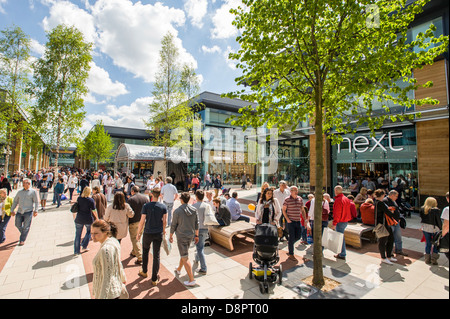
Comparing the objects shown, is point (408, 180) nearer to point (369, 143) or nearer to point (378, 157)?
point (378, 157)

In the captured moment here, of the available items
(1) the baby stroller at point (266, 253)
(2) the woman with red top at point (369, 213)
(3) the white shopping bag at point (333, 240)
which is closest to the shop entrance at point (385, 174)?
(2) the woman with red top at point (369, 213)

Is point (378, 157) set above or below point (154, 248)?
above

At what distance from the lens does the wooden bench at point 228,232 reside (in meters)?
6.27

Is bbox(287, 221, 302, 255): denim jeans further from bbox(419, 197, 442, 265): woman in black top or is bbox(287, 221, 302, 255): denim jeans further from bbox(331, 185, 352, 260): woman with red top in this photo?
bbox(419, 197, 442, 265): woman in black top

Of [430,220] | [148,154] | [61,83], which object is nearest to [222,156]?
[148,154]

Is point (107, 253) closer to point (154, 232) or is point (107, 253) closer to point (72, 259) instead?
point (154, 232)

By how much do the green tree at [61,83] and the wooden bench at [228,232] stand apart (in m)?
15.4

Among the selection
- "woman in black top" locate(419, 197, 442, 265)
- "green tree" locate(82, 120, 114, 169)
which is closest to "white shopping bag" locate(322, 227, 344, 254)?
"woman in black top" locate(419, 197, 442, 265)

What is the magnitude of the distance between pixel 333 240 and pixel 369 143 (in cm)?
1053

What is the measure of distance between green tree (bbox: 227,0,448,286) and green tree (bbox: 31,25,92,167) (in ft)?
54.6

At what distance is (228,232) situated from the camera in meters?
6.34

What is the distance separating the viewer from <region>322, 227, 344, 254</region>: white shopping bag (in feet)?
18.0
